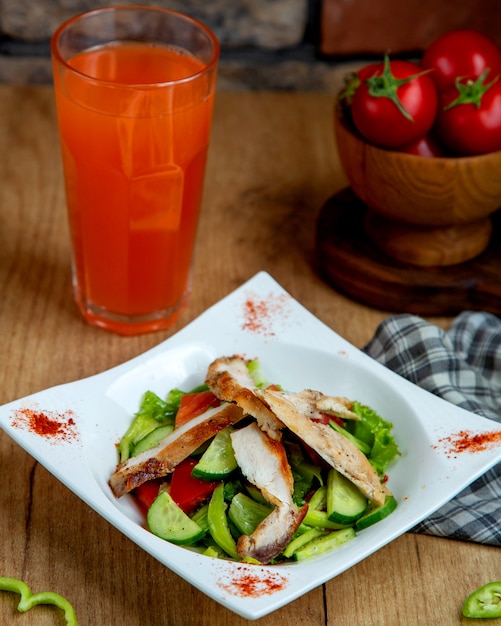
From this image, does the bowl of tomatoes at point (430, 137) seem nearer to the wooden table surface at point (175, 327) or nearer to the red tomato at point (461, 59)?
the red tomato at point (461, 59)

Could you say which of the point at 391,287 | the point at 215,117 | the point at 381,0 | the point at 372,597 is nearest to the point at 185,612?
the point at 372,597

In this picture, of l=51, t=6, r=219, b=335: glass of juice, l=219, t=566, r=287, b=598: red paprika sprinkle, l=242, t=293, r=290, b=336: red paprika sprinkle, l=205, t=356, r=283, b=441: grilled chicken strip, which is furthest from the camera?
l=242, t=293, r=290, b=336: red paprika sprinkle

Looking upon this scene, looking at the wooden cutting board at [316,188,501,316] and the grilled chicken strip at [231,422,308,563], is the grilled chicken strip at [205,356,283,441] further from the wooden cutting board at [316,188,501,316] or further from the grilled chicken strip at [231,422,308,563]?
the wooden cutting board at [316,188,501,316]

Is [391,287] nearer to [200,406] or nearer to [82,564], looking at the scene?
[200,406]

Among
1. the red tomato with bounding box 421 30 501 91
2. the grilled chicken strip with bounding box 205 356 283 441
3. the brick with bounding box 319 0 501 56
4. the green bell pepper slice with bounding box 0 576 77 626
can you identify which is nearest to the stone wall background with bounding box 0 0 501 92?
the brick with bounding box 319 0 501 56

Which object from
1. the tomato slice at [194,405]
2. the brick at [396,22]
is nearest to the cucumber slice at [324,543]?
the tomato slice at [194,405]

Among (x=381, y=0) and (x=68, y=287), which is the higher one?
(x=381, y=0)
